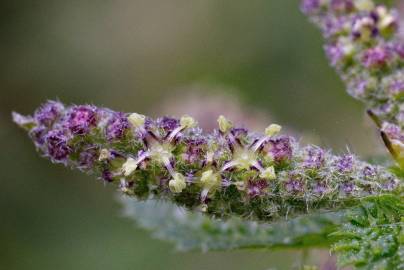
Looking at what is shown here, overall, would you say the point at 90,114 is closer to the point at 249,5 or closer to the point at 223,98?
the point at 223,98

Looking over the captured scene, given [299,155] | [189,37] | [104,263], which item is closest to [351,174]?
[299,155]

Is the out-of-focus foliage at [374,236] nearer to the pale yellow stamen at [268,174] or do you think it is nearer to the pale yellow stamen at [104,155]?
the pale yellow stamen at [268,174]

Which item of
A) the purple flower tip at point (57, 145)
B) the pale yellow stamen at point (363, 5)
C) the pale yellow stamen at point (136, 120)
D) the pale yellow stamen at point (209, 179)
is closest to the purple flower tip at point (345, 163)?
the pale yellow stamen at point (209, 179)

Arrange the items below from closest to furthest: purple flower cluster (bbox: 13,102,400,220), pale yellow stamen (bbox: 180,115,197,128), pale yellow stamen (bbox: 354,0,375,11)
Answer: purple flower cluster (bbox: 13,102,400,220), pale yellow stamen (bbox: 180,115,197,128), pale yellow stamen (bbox: 354,0,375,11)

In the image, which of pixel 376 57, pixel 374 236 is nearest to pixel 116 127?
pixel 374 236

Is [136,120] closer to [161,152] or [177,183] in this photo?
[161,152]

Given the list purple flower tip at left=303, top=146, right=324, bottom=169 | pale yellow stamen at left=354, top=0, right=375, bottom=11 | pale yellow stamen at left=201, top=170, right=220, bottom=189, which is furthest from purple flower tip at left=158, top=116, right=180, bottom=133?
pale yellow stamen at left=354, top=0, right=375, bottom=11

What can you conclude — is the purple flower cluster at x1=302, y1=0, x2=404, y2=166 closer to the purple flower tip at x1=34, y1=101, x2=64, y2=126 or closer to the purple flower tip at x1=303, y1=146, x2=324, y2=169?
the purple flower tip at x1=303, y1=146, x2=324, y2=169
